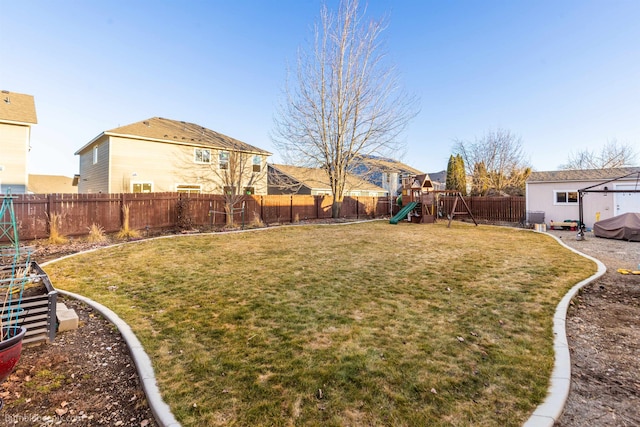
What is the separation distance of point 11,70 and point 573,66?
27.3 m

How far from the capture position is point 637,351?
3215 mm

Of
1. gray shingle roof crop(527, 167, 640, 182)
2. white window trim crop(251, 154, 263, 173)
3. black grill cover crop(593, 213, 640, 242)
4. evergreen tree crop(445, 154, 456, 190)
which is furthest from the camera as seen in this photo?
evergreen tree crop(445, 154, 456, 190)

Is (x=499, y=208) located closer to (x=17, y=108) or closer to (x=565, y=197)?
(x=565, y=197)

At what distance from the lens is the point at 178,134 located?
19781mm

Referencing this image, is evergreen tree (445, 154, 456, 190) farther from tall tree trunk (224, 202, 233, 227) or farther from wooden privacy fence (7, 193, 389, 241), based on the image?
tall tree trunk (224, 202, 233, 227)

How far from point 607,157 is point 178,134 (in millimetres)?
44268

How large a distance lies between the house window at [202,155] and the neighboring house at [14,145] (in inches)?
319

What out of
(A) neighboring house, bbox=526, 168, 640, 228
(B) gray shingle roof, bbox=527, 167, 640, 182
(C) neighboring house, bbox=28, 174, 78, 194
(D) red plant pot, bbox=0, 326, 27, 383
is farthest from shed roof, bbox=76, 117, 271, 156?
(C) neighboring house, bbox=28, 174, 78, 194

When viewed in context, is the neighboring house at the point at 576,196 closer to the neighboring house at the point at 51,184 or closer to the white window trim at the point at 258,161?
the white window trim at the point at 258,161

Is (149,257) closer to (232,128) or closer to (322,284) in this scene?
(322,284)

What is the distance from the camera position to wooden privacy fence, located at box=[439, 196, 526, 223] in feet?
61.7

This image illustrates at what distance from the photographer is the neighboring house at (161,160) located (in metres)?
16.9

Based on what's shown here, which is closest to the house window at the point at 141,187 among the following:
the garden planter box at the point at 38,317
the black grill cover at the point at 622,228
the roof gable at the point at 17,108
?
the roof gable at the point at 17,108

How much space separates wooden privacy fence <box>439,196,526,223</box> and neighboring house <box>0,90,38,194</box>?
89.3ft
